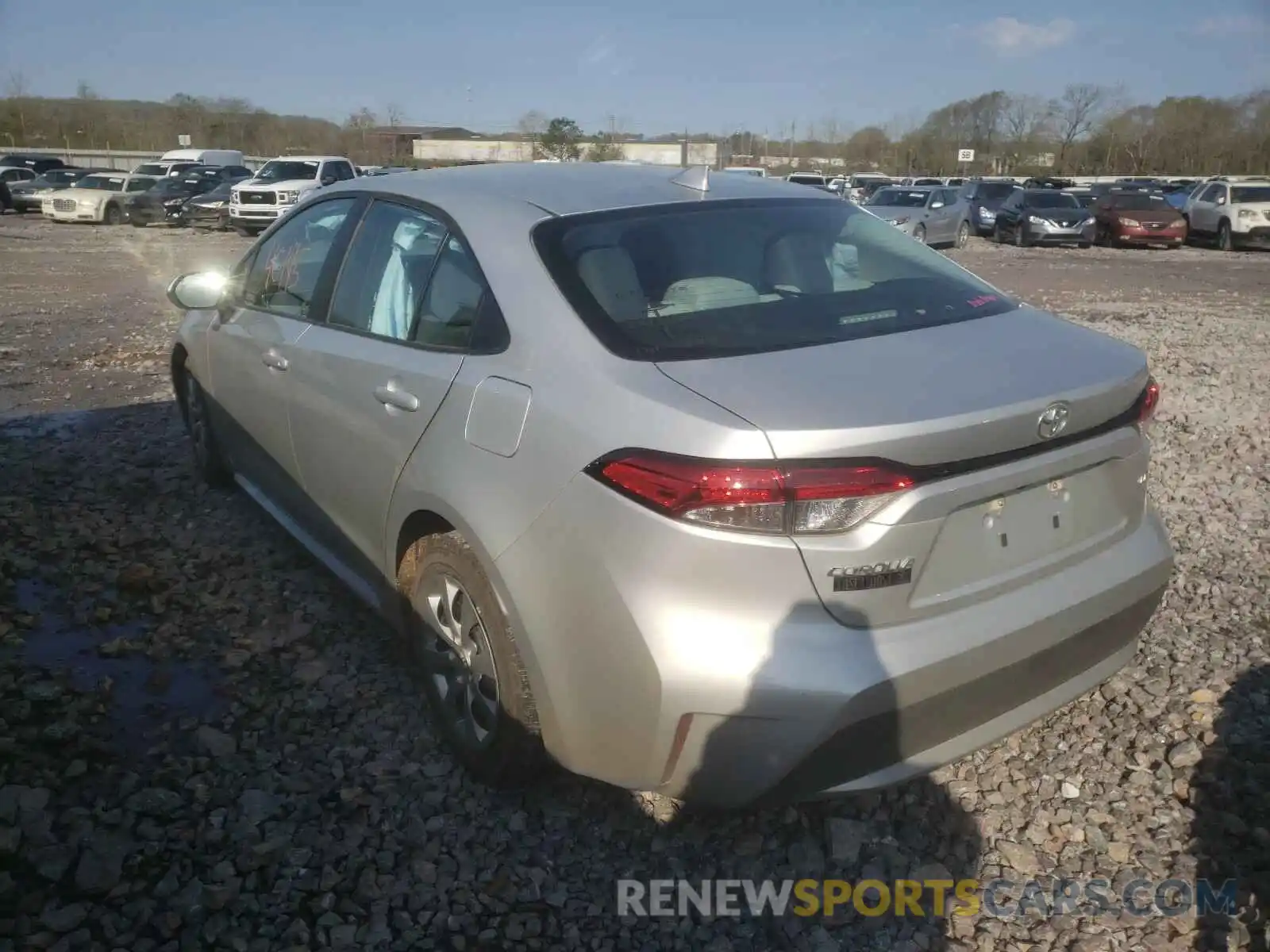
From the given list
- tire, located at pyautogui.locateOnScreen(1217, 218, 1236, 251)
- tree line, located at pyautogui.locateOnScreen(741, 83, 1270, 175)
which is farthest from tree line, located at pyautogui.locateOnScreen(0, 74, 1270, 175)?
tire, located at pyautogui.locateOnScreen(1217, 218, 1236, 251)

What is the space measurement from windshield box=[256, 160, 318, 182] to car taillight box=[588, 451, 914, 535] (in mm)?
26980

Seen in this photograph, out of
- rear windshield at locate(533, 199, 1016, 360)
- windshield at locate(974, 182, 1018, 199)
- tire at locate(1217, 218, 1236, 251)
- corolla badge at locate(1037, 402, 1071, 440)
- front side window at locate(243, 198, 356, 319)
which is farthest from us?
windshield at locate(974, 182, 1018, 199)

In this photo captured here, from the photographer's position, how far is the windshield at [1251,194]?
2364 centimetres

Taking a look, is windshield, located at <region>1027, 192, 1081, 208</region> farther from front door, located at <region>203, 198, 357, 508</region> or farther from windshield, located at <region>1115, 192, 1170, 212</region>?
front door, located at <region>203, 198, 357, 508</region>

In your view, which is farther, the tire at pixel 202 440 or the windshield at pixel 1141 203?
the windshield at pixel 1141 203

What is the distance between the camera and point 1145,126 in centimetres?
6900

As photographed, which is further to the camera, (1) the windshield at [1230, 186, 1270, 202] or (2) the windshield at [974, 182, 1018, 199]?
(2) the windshield at [974, 182, 1018, 199]

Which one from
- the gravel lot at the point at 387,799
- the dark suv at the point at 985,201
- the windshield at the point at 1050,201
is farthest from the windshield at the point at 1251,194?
the gravel lot at the point at 387,799

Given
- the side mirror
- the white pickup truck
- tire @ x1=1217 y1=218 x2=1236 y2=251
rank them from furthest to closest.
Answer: the white pickup truck → tire @ x1=1217 y1=218 x2=1236 y2=251 → the side mirror

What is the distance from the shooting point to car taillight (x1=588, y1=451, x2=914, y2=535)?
201 cm

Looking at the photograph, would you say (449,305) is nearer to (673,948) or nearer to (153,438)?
(673,948)

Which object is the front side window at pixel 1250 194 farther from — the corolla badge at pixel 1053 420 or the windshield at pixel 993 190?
the corolla badge at pixel 1053 420

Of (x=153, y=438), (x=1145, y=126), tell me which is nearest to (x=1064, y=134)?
(x=1145, y=126)

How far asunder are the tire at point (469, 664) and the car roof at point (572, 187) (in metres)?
1.07
